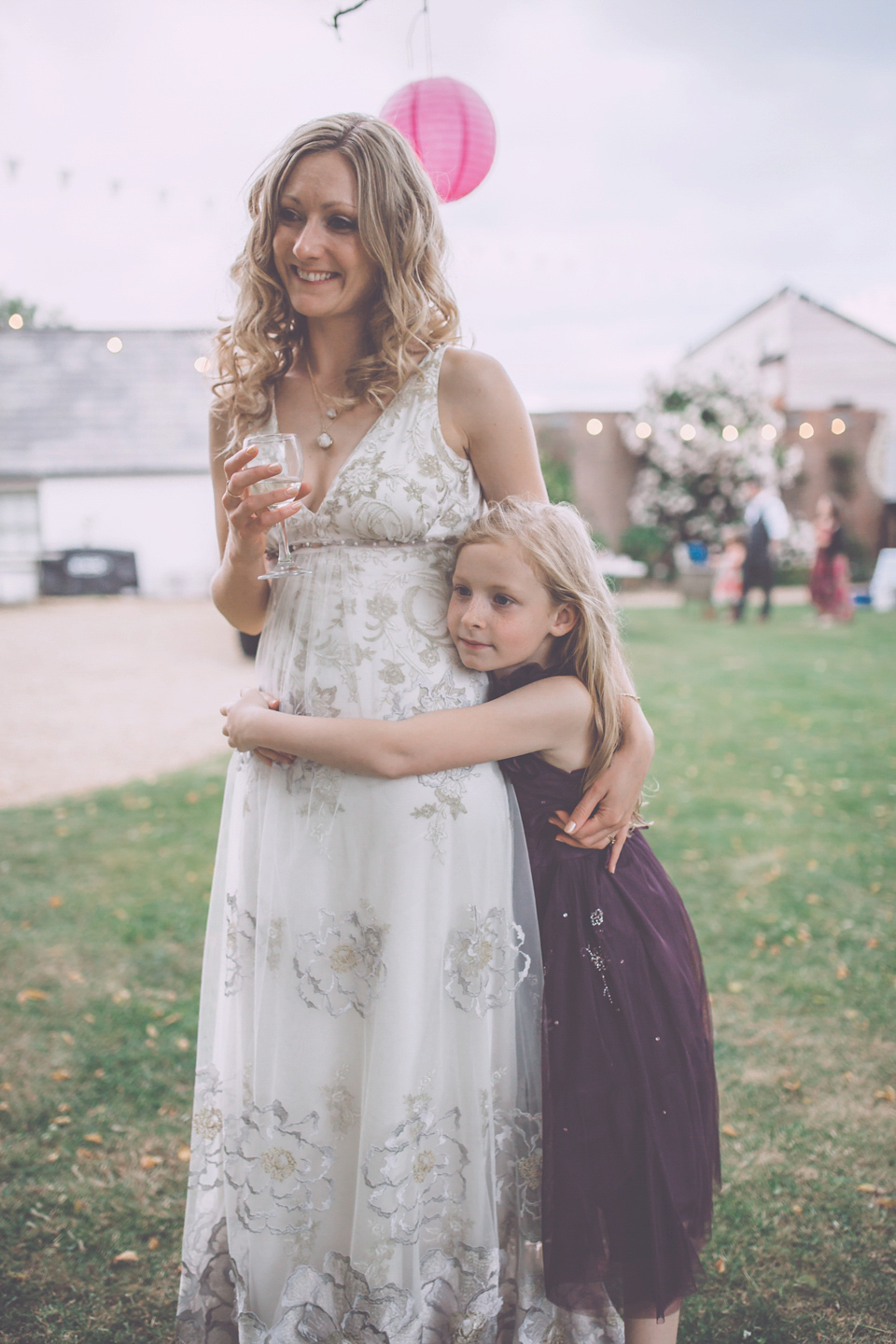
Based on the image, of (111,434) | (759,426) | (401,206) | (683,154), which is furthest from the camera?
(111,434)

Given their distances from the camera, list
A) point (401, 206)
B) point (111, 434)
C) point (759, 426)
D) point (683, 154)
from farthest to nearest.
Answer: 1. point (111, 434)
2. point (759, 426)
3. point (683, 154)
4. point (401, 206)

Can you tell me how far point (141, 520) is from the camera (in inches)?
749

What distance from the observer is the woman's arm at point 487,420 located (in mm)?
1533

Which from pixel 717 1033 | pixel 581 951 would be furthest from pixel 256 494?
pixel 717 1033

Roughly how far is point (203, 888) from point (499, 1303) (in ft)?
9.69

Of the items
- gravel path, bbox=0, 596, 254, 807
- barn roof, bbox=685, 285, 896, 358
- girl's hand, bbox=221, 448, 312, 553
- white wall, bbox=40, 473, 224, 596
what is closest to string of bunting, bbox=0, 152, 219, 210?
gravel path, bbox=0, 596, 254, 807

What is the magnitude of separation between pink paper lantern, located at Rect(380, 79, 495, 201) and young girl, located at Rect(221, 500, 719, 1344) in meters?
2.13

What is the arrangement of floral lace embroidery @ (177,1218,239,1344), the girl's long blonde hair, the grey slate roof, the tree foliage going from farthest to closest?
1. the grey slate roof
2. the tree foliage
3. floral lace embroidery @ (177,1218,239,1344)
4. the girl's long blonde hair

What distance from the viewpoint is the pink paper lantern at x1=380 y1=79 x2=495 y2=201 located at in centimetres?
307

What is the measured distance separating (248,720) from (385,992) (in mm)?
508

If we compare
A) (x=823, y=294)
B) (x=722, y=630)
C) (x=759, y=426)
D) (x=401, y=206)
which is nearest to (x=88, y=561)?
(x=722, y=630)

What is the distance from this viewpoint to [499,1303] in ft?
5.16

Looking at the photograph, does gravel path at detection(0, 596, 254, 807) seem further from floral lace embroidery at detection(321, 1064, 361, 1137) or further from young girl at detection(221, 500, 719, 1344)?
young girl at detection(221, 500, 719, 1344)

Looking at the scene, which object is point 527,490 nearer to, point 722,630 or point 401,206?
point 401,206
